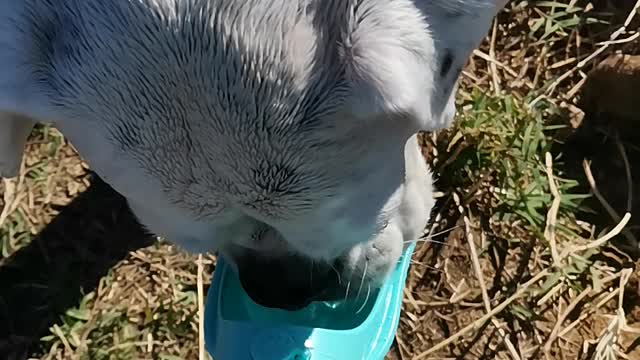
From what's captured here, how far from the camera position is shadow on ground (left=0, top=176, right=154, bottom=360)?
8.93 feet

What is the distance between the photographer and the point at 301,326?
2182mm

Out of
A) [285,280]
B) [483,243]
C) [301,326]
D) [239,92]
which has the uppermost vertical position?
[239,92]

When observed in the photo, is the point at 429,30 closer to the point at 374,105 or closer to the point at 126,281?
the point at 374,105

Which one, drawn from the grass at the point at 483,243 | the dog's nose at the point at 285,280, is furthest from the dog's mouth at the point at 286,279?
the grass at the point at 483,243

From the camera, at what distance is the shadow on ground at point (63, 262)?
2723 mm

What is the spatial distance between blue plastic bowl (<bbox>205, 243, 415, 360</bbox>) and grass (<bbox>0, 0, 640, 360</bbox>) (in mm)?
239

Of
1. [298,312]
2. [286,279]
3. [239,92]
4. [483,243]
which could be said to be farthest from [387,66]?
[483,243]

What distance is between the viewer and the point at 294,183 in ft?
4.90

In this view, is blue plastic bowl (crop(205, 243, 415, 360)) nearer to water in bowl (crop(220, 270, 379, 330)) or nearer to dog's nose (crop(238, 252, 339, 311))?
water in bowl (crop(220, 270, 379, 330))

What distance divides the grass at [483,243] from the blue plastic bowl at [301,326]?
24cm

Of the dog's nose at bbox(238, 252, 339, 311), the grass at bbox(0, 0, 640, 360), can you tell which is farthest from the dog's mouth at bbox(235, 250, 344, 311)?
the grass at bbox(0, 0, 640, 360)

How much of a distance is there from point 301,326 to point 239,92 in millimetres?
913

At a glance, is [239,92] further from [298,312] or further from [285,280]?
[298,312]

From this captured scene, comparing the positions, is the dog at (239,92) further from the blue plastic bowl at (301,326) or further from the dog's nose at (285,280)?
the blue plastic bowl at (301,326)
